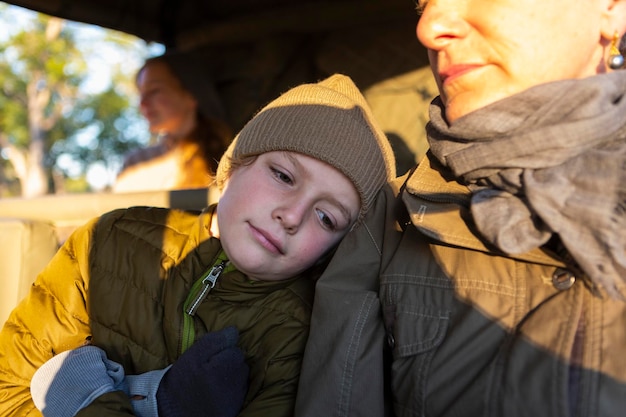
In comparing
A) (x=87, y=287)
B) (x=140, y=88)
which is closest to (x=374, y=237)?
(x=87, y=287)

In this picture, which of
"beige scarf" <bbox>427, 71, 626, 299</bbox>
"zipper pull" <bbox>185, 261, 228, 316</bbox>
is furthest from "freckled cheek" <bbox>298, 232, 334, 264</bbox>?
"beige scarf" <bbox>427, 71, 626, 299</bbox>

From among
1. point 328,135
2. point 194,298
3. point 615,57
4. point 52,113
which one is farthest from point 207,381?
point 52,113

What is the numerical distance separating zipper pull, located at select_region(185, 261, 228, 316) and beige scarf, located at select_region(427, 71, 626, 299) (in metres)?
0.73

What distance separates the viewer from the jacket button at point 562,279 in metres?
1.07

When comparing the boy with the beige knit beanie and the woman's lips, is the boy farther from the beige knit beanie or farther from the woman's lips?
the woman's lips

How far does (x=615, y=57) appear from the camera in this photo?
4.04ft

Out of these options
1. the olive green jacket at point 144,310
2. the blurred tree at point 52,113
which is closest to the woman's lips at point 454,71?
the olive green jacket at point 144,310

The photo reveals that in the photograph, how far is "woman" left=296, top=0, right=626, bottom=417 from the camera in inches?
39.9

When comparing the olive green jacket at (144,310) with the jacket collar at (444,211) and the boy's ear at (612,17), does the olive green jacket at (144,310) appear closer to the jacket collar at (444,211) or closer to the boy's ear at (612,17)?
the jacket collar at (444,211)

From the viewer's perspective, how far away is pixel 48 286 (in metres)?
1.72

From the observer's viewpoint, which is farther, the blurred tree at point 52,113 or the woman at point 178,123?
the blurred tree at point 52,113

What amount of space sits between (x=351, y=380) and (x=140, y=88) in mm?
3263

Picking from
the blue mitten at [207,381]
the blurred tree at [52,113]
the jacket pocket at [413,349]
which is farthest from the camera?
the blurred tree at [52,113]

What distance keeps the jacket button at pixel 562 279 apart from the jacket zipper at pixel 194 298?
0.85 metres
